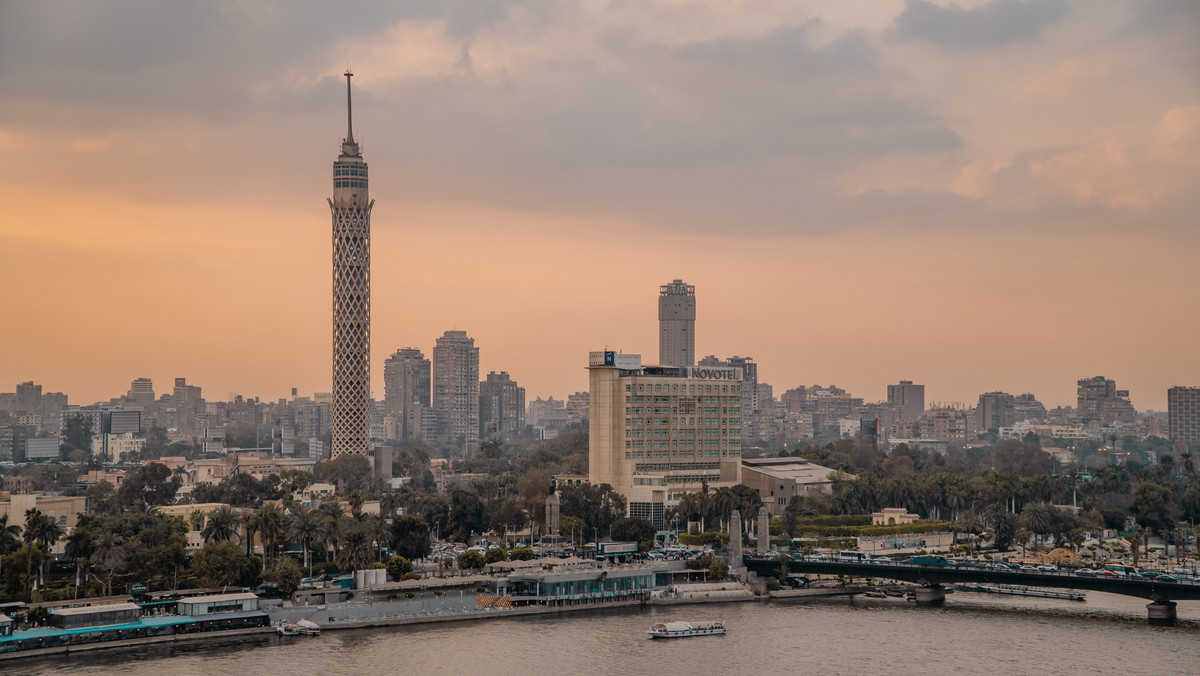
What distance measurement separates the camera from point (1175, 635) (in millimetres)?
67500

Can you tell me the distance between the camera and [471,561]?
271 feet

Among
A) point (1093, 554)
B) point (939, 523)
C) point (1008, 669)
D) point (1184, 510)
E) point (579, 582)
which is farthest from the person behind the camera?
point (1184, 510)

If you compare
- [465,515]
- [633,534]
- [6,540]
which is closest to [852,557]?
[633,534]

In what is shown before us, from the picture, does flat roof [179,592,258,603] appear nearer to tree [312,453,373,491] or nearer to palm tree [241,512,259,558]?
palm tree [241,512,259,558]

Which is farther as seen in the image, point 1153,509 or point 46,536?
point 1153,509

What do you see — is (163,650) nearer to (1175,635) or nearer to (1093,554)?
(1175,635)

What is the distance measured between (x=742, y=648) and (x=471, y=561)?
73.6 ft

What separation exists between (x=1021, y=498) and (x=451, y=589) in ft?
207

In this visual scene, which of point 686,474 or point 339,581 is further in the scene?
point 686,474

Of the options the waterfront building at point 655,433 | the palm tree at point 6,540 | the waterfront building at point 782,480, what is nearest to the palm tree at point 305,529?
the palm tree at point 6,540

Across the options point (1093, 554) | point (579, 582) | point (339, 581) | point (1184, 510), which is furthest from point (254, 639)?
point (1184, 510)

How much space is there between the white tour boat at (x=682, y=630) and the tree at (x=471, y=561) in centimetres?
1602

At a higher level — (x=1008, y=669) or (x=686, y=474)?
(x=686, y=474)

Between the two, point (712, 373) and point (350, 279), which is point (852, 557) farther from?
point (350, 279)
